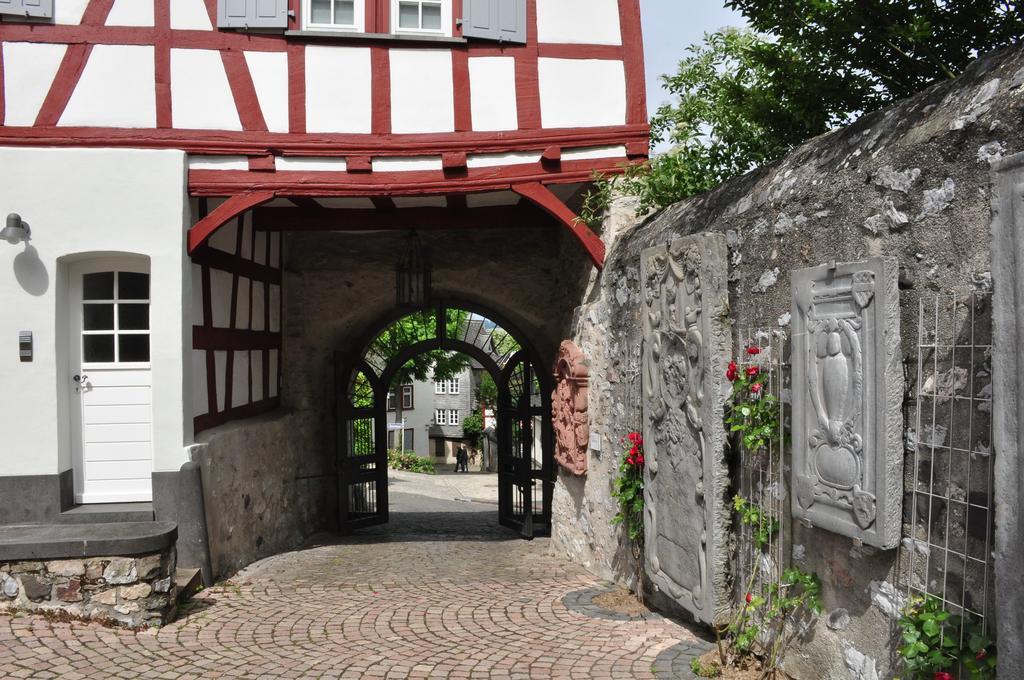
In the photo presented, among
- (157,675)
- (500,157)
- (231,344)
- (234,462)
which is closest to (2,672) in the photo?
(157,675)

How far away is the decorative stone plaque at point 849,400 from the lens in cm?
294

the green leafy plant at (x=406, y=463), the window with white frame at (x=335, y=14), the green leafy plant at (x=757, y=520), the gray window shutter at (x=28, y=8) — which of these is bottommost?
the green leafy plant at (x=406, y=463)

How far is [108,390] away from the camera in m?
6.24

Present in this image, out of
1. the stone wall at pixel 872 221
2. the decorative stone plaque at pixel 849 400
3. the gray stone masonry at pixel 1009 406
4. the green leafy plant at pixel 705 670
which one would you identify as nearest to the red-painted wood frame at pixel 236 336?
the stone wall at pixel 872 221

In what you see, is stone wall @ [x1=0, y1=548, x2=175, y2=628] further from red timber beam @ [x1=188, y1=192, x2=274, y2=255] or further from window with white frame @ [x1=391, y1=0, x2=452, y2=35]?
window with white frame @ [x1=391, y1=0, x2=452, y2=35]

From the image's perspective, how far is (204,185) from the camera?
20.5 ft

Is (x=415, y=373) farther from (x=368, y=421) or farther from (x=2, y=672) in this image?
A: (x=2, y=672)

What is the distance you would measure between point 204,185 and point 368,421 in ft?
14.6

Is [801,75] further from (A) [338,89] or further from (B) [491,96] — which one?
(A) [338,89]

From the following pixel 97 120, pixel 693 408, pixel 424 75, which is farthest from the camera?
pixel 424 75

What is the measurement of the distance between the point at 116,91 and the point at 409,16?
225 cm

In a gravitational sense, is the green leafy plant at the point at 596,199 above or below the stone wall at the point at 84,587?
above

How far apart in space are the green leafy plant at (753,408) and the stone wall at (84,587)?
3.45 metres

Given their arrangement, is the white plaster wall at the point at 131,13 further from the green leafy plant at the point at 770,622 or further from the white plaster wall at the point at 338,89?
the green leafy plant at the point at 770,622
